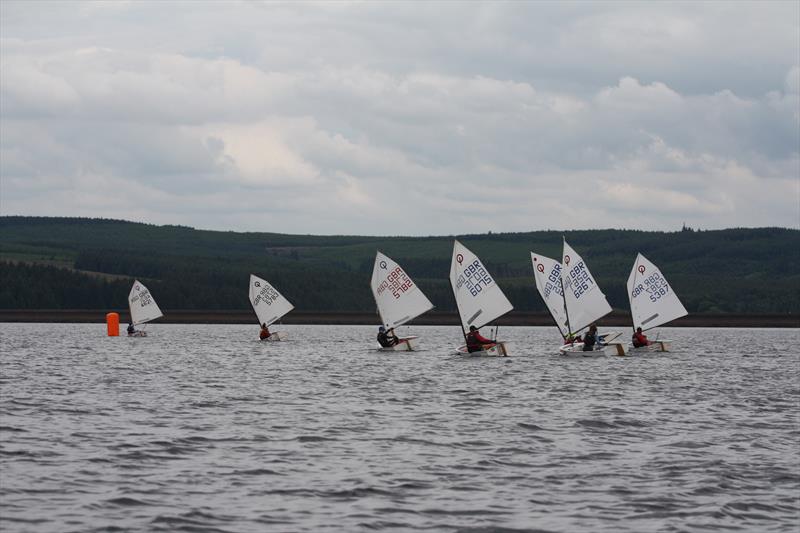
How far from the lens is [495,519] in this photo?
71.1 feet

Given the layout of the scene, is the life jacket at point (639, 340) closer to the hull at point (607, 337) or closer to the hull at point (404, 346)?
the hull at point (607, 337)

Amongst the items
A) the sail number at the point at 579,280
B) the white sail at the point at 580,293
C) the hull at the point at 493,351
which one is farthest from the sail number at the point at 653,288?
the hull at the point at 493,351

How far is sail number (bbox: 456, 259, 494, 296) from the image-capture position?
70.6m

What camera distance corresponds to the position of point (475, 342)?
70.8 meters

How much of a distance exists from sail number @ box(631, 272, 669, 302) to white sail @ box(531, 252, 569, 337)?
5.66 metres

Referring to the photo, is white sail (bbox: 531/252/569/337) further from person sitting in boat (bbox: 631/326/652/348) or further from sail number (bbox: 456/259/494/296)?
sail number (bbox: 456/259/494/296)

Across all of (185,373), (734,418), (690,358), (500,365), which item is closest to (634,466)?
(734,418)

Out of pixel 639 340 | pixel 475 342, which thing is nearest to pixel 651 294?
pixel 639 340

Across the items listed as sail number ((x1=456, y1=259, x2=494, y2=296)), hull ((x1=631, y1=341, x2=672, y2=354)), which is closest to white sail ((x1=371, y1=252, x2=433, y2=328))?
sail number ((x1=456, y1=259, x2=494, y2=296))

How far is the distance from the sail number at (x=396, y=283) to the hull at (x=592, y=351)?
33.8ft

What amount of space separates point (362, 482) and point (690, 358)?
2214 inches

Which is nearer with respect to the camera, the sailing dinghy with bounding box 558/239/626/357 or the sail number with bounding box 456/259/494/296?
the sail number with bounding box 456/259/494/296

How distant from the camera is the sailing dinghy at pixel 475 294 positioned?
231ft

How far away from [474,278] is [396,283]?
8.09m
